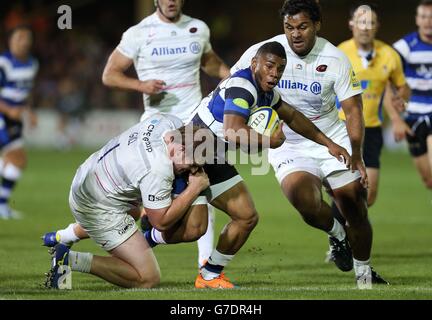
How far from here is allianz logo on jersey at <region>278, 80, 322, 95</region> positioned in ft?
28.4

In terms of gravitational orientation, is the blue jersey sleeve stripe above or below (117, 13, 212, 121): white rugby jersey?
above

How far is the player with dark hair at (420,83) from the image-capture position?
39.5 ft

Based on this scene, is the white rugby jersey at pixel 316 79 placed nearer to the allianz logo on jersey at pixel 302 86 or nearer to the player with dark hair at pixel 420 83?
the allianz logo on jersey at pixel 302 86

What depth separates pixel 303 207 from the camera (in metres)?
8.59

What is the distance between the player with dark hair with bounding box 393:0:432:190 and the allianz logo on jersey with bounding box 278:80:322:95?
3535 mm

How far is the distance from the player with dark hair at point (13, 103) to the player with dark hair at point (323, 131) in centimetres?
700

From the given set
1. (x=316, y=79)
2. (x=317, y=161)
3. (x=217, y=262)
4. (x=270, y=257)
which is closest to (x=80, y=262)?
(x=217, y=262)

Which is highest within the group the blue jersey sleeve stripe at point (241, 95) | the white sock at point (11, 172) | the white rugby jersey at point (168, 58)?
the blue jersey sleeve stripe at point (241, 95)

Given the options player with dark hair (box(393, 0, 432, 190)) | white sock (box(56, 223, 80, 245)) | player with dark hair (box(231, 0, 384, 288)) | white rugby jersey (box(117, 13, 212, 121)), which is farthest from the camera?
player with dark hair (box(393, 0, 432, 190))

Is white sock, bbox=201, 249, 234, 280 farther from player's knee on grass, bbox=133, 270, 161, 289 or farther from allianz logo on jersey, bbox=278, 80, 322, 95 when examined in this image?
allianz logo on jersey, bbox=278, 80, 322, 95

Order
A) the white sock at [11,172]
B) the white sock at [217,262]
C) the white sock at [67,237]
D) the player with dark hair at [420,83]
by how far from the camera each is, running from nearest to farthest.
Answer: the white sock at [217,262] < the white sock at [67,237] < the player with dark hair at [420,83] < the white sock at [11,172]

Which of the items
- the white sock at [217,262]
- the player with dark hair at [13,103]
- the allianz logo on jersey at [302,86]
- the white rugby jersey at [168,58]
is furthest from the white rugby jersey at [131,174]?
the player with dark hair at [13,103]

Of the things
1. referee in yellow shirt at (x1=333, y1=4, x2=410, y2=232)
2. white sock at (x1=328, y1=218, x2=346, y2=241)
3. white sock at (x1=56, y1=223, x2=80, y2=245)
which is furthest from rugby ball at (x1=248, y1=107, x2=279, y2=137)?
referee in yellow shirt at (x1=333, y1=4, x2=410, y2=232)
